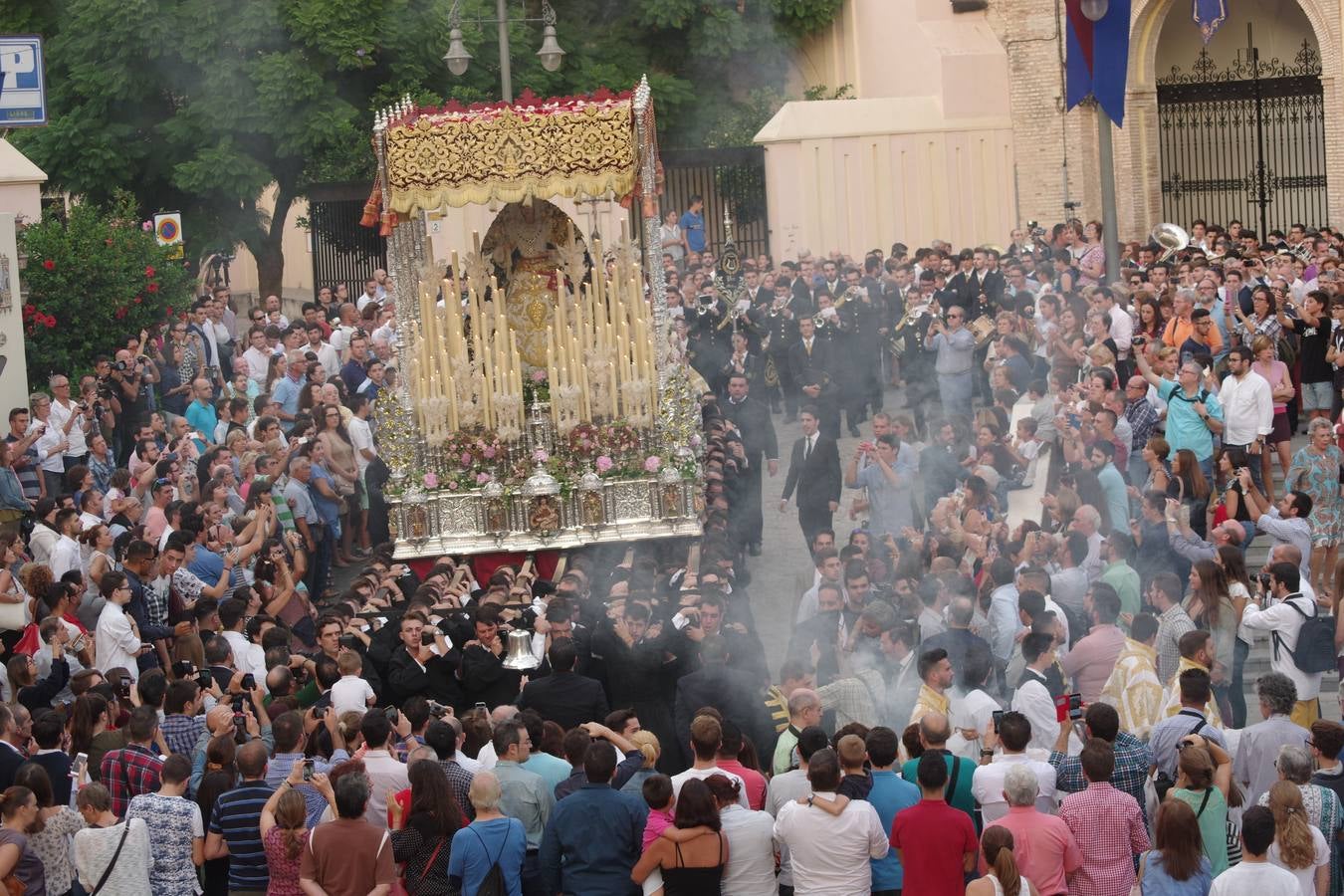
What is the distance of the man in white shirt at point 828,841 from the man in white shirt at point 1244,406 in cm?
746

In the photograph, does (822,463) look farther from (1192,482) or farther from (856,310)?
(856,310)

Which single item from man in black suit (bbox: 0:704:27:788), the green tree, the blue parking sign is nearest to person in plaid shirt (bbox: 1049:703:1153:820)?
man in black suit (bbox: 0:704:27:788)

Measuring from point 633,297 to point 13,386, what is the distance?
5.60 m

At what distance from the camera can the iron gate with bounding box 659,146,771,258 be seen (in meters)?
30.4

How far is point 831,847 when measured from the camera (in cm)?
850

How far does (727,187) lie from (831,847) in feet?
74.8

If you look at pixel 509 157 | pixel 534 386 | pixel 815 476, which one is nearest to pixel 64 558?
pixel 534 386

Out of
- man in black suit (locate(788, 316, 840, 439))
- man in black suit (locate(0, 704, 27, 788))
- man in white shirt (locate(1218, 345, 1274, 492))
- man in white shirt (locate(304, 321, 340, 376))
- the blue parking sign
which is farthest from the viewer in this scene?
man in white shirt (locate(304, 321, 340, 376))

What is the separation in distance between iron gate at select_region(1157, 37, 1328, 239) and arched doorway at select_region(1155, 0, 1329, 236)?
1 cm

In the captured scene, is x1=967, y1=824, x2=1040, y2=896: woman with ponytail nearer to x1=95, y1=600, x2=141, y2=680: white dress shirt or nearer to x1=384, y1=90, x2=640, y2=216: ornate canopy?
x1=95, y1=600, x2=141, y2=680: white dress shirt

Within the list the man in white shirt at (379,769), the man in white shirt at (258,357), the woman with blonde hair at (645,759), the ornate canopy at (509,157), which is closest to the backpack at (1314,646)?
the woman with blonde hair at (645,759)

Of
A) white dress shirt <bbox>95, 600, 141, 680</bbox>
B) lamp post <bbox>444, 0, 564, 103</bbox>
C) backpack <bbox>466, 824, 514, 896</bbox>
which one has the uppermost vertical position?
lamp post <bbox>444, 0, 564, 103</bbox>

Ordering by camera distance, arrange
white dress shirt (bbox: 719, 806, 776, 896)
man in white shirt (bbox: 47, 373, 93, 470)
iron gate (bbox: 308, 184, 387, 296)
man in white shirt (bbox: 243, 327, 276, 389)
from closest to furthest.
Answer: white dress shirt (bbox: 719, 806, 776, 896)
man in white shirt (bbox: 47, 373, 93, 470)
man in white shirt (bbox: 243, 327, 276, 389)
iron gate (bbox: 308, 184, 387, 296)

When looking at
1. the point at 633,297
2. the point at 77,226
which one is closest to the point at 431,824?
the point at 633,297
